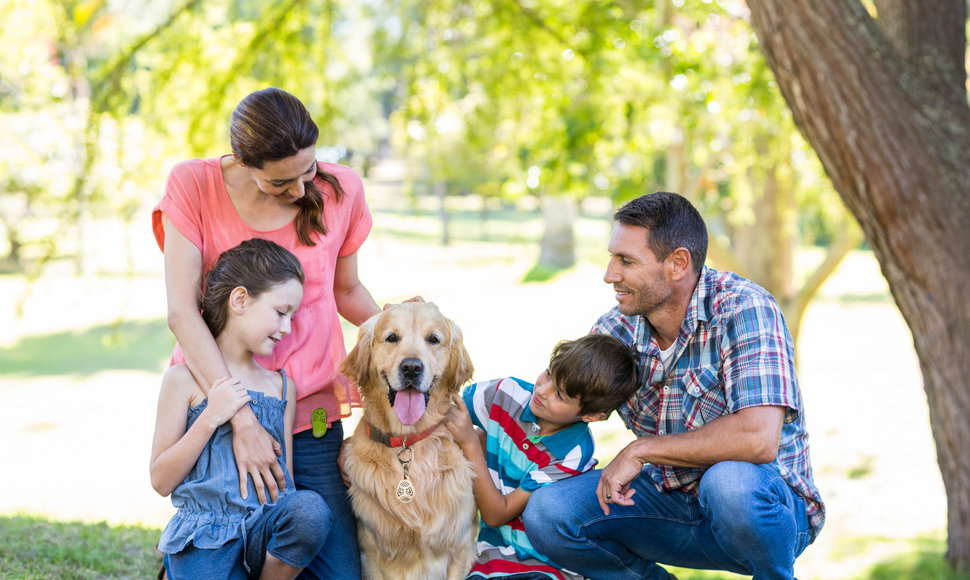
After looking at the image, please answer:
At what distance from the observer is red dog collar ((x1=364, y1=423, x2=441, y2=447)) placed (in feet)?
10.6

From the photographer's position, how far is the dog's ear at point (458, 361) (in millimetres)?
3293

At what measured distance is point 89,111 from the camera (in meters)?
6.33

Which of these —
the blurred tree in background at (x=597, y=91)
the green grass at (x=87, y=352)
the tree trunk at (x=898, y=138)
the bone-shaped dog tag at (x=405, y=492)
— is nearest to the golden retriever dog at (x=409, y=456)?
the bone-shaped dog tag at (x=405, y=492)

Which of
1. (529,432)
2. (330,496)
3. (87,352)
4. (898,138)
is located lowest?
(87,352)

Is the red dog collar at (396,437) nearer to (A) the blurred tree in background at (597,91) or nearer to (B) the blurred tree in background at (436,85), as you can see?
(B) the blurred tree in background at (436,85)

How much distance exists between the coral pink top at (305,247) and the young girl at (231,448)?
0.15m

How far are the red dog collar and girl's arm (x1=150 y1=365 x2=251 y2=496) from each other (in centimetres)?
53

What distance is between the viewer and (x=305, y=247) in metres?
3.33

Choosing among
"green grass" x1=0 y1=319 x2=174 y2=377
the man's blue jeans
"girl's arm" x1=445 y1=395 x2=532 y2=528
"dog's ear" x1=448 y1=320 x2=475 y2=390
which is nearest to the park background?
"green grass" x1=0 y1=319 x2=174 y2=377

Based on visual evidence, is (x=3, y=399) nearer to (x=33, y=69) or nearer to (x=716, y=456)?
(x=33, y=69)

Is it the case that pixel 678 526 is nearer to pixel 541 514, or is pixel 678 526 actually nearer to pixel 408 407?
pixel 541 514

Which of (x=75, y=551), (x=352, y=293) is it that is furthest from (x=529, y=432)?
(x=75, y=551)

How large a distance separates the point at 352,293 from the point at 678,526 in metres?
1.65

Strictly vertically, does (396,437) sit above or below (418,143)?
below
